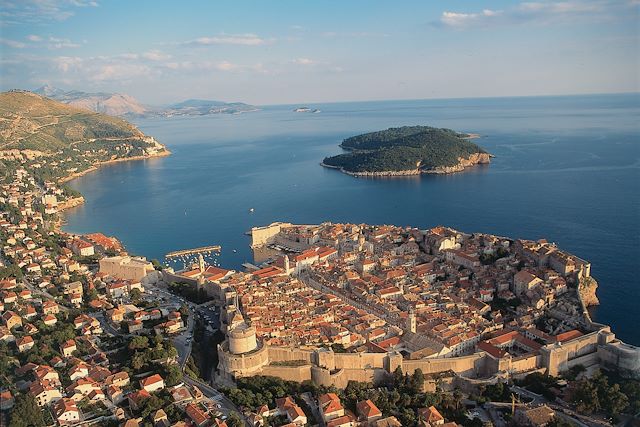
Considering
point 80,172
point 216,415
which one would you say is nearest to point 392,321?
point 216,415

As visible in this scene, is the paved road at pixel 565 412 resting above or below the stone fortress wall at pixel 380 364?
below

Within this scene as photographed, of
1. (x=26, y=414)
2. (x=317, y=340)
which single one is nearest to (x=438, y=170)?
(x=317, y=340)

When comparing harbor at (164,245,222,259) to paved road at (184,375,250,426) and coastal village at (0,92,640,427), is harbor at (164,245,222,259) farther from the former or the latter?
paved road at (184,375,250,426)

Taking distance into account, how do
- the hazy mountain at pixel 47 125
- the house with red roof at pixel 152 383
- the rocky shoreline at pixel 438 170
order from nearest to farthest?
the house with red roof at pixel 152 383, the rocky shoreline at pixel 438 170, the hazy mountain at pixel 47 125

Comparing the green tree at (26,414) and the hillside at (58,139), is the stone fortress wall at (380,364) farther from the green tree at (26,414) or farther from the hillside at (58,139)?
the hillside at (58,139)

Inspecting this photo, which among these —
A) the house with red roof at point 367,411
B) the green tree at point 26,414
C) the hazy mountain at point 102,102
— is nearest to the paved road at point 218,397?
the house with red roof at point 367,411

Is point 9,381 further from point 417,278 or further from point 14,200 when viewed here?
point 14,200

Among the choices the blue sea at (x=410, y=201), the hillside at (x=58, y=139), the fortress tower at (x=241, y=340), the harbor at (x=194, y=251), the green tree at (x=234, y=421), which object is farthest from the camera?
the hillside at (x=58, y=139)
